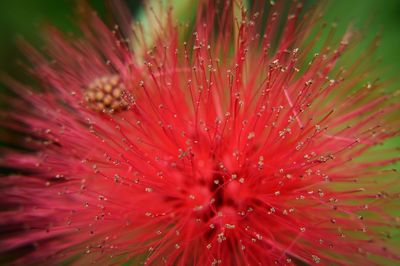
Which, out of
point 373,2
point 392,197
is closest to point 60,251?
point 392,197

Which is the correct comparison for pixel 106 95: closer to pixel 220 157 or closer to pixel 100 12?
pixel 220 157

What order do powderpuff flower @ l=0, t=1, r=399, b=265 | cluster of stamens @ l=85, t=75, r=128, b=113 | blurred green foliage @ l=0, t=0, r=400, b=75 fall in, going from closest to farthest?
powderpuff flower @ l=0, t=1, r=399, b=265, cluster of stamens @ l=85, t=75, r=128, b=113, blurred green foliage @ l=0, t=0, r=400, b=75

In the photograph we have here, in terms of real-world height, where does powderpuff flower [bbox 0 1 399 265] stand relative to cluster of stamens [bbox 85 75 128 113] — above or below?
below

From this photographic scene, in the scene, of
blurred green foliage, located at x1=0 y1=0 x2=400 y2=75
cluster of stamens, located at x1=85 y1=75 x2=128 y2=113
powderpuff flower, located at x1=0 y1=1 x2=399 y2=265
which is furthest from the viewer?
blurred green foliage, located at x1=0 y1=0 x2=400 y2=75

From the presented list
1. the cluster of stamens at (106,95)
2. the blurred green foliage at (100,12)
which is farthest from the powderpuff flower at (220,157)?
the blurred green foliage at (100,12)

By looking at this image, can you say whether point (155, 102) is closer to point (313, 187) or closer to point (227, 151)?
point (227, 151)

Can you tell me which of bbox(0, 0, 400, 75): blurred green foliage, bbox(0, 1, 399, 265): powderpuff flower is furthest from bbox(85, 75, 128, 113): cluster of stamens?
bbox(0, 0, 400, 75): blurred green foliage

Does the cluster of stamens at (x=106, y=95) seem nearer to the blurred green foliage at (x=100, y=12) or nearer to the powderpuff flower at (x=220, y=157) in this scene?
the powderpuff flower at (x=220, y=157)

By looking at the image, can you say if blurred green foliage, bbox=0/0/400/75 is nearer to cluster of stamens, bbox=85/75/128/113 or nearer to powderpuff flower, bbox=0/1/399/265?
powderpuff flower, bbox=0/1/399/265
